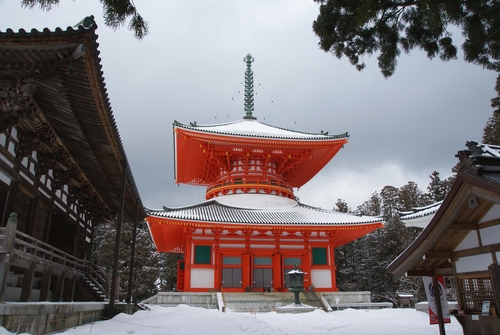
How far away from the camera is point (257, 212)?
2397 cm

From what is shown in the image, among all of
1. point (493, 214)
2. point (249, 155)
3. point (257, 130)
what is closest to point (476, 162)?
point (493, 214)

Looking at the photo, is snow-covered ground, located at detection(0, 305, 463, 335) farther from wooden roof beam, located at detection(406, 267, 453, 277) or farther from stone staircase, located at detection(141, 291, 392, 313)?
wooden roof beam, located at detection(406, 267, 453, 277)

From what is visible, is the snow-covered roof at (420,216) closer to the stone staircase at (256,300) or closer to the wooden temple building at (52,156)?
the stone staircase at (256,300)

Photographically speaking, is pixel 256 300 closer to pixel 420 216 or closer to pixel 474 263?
pixel 420 216

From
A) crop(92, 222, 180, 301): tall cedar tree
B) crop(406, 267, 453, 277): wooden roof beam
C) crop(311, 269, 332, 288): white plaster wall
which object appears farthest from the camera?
crop(92, 222, 180, 301): tall cedar tree

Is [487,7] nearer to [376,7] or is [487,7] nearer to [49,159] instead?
[376,7]

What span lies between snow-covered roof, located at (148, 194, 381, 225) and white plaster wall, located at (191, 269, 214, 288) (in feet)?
9.86

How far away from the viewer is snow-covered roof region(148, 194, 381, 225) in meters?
21.5

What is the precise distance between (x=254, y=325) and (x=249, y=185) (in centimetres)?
1483

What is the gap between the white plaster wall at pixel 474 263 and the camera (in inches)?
262

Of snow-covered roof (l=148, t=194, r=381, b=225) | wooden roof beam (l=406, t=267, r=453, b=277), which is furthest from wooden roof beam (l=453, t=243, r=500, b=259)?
snow-covered roof (l=148, t=194, r=381, b=225)

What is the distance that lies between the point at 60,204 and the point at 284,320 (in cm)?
875

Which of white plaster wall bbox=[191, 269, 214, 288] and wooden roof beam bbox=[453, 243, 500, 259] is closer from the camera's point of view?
wooden roof beam bbox=[453, 243, 500, 259]

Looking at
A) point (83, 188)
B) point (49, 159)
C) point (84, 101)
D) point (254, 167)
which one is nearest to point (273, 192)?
point (254, 167)
